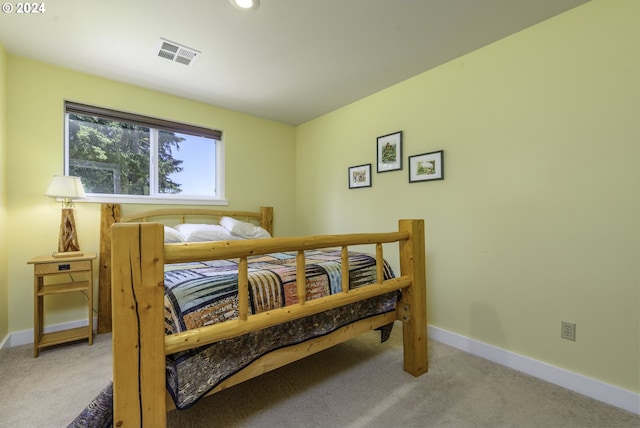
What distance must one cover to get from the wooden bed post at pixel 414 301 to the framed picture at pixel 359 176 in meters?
1.20

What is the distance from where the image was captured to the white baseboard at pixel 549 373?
155 cm

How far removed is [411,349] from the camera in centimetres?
184

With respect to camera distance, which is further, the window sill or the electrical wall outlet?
the window sill

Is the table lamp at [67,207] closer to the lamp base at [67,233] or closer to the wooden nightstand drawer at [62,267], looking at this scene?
the lamp base at [67,233]

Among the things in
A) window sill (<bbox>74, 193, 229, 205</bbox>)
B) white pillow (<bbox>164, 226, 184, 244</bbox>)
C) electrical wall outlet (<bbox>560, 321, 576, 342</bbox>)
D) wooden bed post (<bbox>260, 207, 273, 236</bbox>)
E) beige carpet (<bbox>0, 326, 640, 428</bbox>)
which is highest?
window sill (<bbox>74, 193, 229, 205</bbox>)

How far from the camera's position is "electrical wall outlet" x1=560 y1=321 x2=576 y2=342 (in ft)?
5.69

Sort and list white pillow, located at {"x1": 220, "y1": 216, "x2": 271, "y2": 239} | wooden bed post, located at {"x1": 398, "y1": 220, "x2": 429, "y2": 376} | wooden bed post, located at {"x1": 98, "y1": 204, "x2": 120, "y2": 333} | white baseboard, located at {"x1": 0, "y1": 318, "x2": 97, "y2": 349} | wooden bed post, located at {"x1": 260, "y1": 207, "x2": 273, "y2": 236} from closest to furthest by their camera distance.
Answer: wooden bed post, located at {"x1": 398, "y1": 220, "x2": 429, "y2": 376} → white baseboard, located at {"x1": 0, "y1": 318, "x2": 97, "y2": 349} → wooden bed post, located at {"x1": 98, "y1": 204, "x2": 120, "y2": 333} → white pillow, located at {"x1": 220, "y1": 216, "x2": 271, "y2": 239} → wooden bed post, located at {"x1": 260, "y1": 207, "x2": 273, "y2": 236}

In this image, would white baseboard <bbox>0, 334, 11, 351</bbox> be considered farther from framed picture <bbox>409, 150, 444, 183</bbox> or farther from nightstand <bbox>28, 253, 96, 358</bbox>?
framed picture <bbox>409, 150, 444, 183</bbox>

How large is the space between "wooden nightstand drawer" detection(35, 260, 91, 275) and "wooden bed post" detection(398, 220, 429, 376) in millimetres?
2423

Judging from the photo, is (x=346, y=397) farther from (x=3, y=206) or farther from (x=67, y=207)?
(x=3, y=206)

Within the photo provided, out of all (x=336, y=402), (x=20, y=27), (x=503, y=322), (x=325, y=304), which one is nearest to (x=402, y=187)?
(x=503, y=322)

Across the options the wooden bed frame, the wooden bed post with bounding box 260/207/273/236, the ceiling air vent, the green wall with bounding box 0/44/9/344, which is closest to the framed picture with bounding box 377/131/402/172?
the wooden bed post with bounding box 260/207/273/236

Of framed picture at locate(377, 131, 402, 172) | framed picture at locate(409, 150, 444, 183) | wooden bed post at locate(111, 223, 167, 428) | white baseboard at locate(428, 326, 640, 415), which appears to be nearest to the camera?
wooden bed post at locate(111, 223, 167, 428)

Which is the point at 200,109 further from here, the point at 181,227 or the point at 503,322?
the point at 503,322
